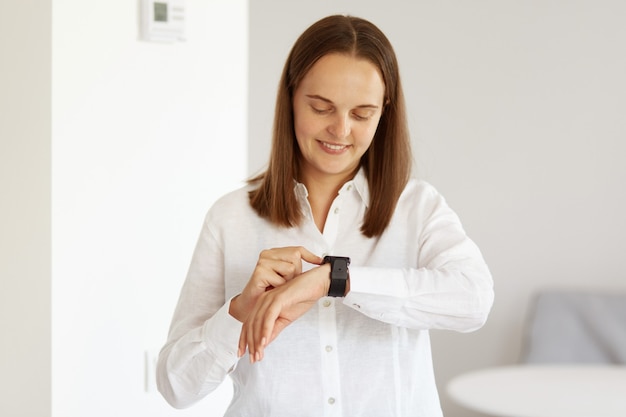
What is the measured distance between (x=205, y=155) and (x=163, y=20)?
380 millimetres

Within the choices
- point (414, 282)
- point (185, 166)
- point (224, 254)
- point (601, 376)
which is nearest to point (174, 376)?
point (224, 254)

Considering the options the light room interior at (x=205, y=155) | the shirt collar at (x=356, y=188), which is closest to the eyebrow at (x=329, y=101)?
the shirt collar at (x=356, y=188)

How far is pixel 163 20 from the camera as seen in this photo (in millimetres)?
2209

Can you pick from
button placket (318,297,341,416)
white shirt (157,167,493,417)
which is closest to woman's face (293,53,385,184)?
white shirt (157,167,493,417)

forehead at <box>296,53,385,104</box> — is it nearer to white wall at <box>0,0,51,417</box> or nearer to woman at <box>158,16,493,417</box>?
woman at <box>158,16,493,417</box>

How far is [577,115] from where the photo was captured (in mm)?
2846

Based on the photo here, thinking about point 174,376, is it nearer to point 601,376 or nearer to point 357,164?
point 357,164

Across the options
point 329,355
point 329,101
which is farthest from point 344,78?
point 329,355

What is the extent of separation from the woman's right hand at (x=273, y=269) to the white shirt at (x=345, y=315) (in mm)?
56

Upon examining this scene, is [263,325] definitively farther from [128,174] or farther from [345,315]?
[128,174]

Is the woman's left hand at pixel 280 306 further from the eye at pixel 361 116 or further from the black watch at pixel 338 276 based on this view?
the eye at pixel 361 116

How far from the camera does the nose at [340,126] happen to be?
4.09 ft

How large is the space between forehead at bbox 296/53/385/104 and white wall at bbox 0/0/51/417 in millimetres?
920

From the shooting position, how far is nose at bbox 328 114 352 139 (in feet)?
4.09
